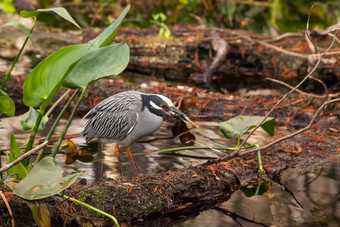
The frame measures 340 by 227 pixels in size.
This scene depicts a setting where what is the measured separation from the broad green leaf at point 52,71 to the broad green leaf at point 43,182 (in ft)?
1.36

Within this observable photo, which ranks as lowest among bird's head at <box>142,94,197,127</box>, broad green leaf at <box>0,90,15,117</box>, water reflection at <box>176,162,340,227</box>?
water reflection at <box>176,162,340,227</box>

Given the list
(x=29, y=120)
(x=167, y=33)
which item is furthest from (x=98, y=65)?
(x=167, y=33)

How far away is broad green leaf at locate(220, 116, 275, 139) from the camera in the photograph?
393 centimetres

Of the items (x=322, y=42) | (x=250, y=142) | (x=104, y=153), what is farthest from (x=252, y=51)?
(x=104, y=153)

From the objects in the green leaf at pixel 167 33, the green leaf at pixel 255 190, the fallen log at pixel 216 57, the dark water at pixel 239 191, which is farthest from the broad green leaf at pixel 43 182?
the green leaf at pixel 167 33

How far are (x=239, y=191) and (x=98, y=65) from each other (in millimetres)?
1589

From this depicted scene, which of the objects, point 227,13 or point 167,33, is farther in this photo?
point 227,13

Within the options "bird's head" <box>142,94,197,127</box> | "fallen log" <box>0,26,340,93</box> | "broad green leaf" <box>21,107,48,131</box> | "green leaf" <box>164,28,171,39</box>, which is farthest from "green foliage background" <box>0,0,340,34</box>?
"broad green leaf" <box>21,107,48,131</box>

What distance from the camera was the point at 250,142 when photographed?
193 inches

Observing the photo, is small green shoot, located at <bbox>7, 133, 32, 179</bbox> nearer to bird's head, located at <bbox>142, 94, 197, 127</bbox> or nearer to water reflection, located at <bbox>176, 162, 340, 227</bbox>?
water reflection, located at <bbox>176, 162, 340, 227</bbox>

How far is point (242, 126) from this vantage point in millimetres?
4004

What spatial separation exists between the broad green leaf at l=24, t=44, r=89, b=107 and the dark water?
3.83 ft

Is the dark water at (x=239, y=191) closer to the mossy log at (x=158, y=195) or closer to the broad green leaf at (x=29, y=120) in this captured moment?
the mossy log at (x=158, y=195)

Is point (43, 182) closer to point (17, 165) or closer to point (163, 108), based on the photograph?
point (17, 165)
